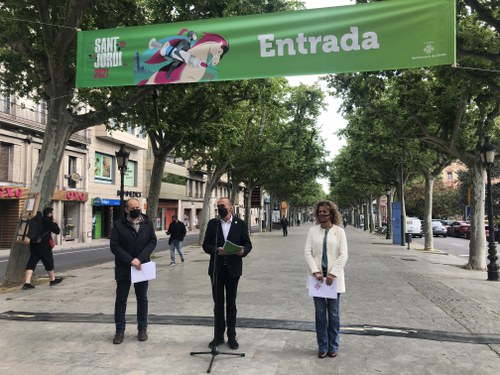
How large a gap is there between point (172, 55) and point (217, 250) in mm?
3586

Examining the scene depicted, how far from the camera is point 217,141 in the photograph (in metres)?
17.8

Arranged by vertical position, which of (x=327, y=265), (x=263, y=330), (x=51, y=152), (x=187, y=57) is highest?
(x=187, y=57)

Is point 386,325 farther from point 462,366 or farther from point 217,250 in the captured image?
point 217,250

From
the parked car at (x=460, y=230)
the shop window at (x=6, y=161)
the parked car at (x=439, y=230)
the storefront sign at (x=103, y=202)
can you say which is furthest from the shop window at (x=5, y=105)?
the parked car at (x=439, y=230)

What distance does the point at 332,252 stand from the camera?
5.21 metres

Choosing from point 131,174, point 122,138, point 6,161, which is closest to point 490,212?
point 6,161

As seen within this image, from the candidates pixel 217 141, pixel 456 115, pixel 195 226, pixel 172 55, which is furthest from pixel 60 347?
pixel 195 226

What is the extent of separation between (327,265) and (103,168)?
33096 mm

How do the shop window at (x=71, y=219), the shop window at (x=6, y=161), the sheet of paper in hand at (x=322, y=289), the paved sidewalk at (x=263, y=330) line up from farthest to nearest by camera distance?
1. the shop window at (x=71, y=219)
2. the shop window at (x=6, y=161)
3. the sheet of paper in hand at (x=322, y=289)
4. the paved sidewalk at (x=263, y=330)

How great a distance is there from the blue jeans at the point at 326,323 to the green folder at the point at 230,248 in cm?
112

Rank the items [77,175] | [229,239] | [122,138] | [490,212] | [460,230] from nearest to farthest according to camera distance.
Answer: [229,239]
[490,212]
[77,175]
[122,138]
[460,230]

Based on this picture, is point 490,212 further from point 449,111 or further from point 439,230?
point 439,230

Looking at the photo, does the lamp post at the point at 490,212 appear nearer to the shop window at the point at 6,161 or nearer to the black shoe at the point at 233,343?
the black shoe at the point at 233,343

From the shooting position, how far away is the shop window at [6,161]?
24.7m
